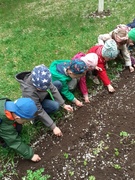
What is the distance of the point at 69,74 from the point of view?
14.2ft

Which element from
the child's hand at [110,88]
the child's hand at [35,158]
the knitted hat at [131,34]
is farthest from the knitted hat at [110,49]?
the child's hand at [35,158]

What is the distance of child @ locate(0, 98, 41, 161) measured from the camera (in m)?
3.25

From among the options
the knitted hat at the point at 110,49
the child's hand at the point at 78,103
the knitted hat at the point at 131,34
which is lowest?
the child's hand at the point at 78,103

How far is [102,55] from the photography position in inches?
194

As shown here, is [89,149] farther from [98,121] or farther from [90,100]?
[90,100]

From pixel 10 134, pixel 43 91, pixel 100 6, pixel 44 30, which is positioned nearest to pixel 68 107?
pixel 43 91

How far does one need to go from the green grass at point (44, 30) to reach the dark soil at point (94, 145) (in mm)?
522

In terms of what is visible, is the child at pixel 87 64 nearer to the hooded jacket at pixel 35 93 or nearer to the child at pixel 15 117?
the hooded jacket at pixel 35 93

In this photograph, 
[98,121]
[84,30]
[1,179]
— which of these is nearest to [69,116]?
[98,121]

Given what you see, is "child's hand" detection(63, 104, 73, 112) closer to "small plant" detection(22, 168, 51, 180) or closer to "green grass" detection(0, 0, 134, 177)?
"green grass" detection(0, 0, 134, 177)

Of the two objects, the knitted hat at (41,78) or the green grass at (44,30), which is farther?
the green grass at (44,30)

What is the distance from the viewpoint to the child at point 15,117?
10.7ft

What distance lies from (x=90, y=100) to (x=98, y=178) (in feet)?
5.27

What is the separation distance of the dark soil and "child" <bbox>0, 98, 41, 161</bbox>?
1.19ft
